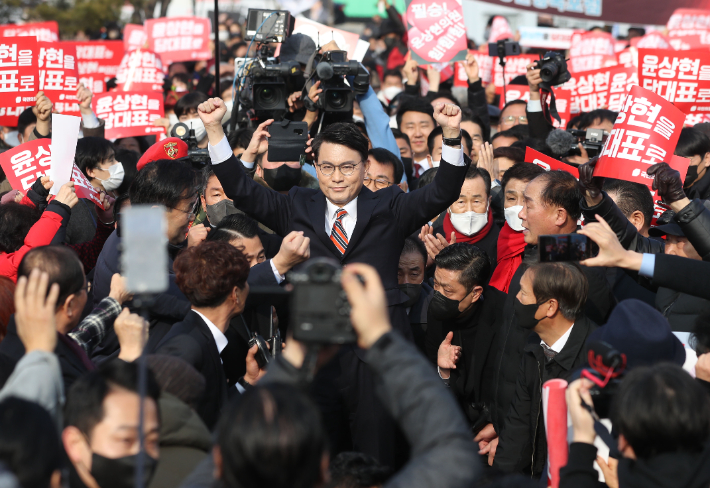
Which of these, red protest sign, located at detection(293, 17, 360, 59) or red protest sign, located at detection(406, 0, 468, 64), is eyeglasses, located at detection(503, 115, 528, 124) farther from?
red protest sign, located at detection(293, 17, 360, 59)

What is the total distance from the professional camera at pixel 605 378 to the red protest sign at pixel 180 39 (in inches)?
397

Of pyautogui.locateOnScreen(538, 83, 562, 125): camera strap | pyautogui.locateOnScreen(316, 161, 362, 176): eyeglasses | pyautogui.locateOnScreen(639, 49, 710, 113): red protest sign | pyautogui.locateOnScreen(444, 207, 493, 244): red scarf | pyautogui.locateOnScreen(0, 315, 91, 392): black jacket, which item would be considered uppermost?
pyautogui.locateOnScreen(639, 49, 710, 113): red protest sign

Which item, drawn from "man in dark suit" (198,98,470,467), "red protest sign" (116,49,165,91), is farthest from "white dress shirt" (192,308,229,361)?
"red protest sign" (116,49,165,91)

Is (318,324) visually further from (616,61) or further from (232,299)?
(616,61)

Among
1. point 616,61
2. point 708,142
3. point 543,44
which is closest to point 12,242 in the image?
point 708,142

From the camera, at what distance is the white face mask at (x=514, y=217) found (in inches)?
212

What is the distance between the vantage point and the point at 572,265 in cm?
405

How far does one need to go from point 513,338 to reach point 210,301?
5.86ft

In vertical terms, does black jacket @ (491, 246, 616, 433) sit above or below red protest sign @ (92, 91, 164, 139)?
below

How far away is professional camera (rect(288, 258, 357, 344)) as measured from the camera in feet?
6.61

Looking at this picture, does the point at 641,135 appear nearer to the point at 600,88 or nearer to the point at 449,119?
the point at 449,119

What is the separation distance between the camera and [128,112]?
7.89 m

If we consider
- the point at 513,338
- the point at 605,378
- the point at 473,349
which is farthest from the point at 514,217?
the point at 605,378

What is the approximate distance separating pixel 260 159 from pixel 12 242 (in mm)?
2025
